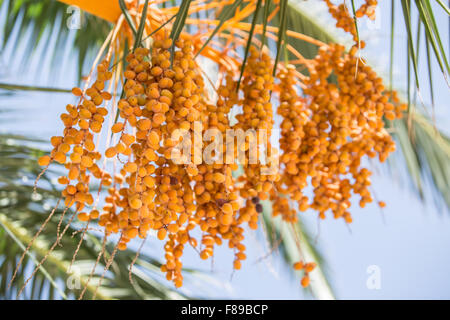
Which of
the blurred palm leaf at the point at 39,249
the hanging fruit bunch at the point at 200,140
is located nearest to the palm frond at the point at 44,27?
the blurred palm leaf at the point at 39,249

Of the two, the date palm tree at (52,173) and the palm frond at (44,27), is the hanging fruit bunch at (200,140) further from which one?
the palm frond at (44,27)

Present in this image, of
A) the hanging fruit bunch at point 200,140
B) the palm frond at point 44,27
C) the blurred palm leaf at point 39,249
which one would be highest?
the palm frond at point 44,27

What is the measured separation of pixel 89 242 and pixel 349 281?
256 centimetres

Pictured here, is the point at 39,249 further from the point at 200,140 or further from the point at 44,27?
the point at 200,140

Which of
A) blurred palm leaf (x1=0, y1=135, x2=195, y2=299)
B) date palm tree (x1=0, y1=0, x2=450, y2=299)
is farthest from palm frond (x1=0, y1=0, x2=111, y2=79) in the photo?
blurred palm leaf (x1=0, y1=135, x2=195, y2=299)

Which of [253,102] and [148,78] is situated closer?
[148,78]

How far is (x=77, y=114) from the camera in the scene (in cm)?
65

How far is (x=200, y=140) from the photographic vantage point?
0.69 m

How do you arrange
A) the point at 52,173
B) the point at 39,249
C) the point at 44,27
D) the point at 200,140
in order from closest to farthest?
the point at 200,140
the point at 39,249
the point at 52,173
the point at 44,27

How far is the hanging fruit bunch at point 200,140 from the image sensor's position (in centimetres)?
66

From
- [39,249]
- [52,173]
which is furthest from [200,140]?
[52,173]

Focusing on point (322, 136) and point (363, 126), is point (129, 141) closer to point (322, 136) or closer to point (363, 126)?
point (322, 136)
